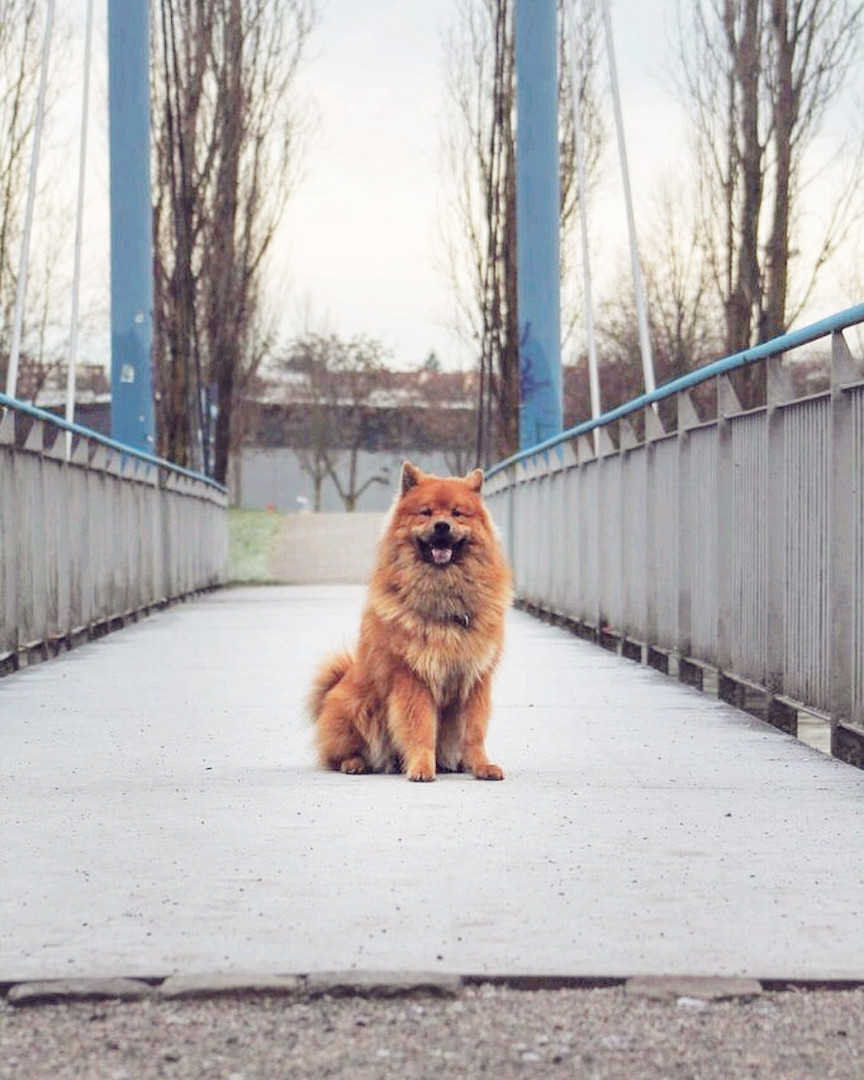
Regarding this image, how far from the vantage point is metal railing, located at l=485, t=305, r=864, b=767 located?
711 cm

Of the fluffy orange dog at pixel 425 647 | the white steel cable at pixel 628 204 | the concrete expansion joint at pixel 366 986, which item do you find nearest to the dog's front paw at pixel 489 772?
the fluffy orange dog at pixel 425 647

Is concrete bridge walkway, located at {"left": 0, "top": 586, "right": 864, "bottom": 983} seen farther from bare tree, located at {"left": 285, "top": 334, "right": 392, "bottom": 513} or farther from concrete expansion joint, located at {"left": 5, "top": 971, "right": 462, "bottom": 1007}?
bare tree, located at {"left": 285, "top": 334, "right": 392, "bottom": 513}

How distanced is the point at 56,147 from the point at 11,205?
2.75 m

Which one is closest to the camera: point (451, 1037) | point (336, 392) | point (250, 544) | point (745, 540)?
point (451, 1037)

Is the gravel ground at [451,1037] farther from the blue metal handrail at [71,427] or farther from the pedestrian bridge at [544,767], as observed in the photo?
the blue metal handrail at [71,427]

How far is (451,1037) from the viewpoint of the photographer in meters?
3.49

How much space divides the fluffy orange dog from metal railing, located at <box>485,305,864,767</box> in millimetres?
1194

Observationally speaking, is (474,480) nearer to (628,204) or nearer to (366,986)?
(366,986)

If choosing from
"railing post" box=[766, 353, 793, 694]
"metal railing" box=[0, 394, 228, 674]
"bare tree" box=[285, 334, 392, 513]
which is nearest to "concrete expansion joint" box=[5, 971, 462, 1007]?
"railing post" box=[766, 353, 793, 694]

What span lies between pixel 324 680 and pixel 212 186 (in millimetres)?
28325

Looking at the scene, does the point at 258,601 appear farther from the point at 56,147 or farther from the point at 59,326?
the point at 59,326

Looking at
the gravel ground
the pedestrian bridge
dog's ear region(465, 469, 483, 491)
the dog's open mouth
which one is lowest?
the gravel ground

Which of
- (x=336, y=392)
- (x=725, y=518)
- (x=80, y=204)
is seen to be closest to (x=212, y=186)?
(x=80, y=204)

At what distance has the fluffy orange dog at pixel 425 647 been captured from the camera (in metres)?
6.85
